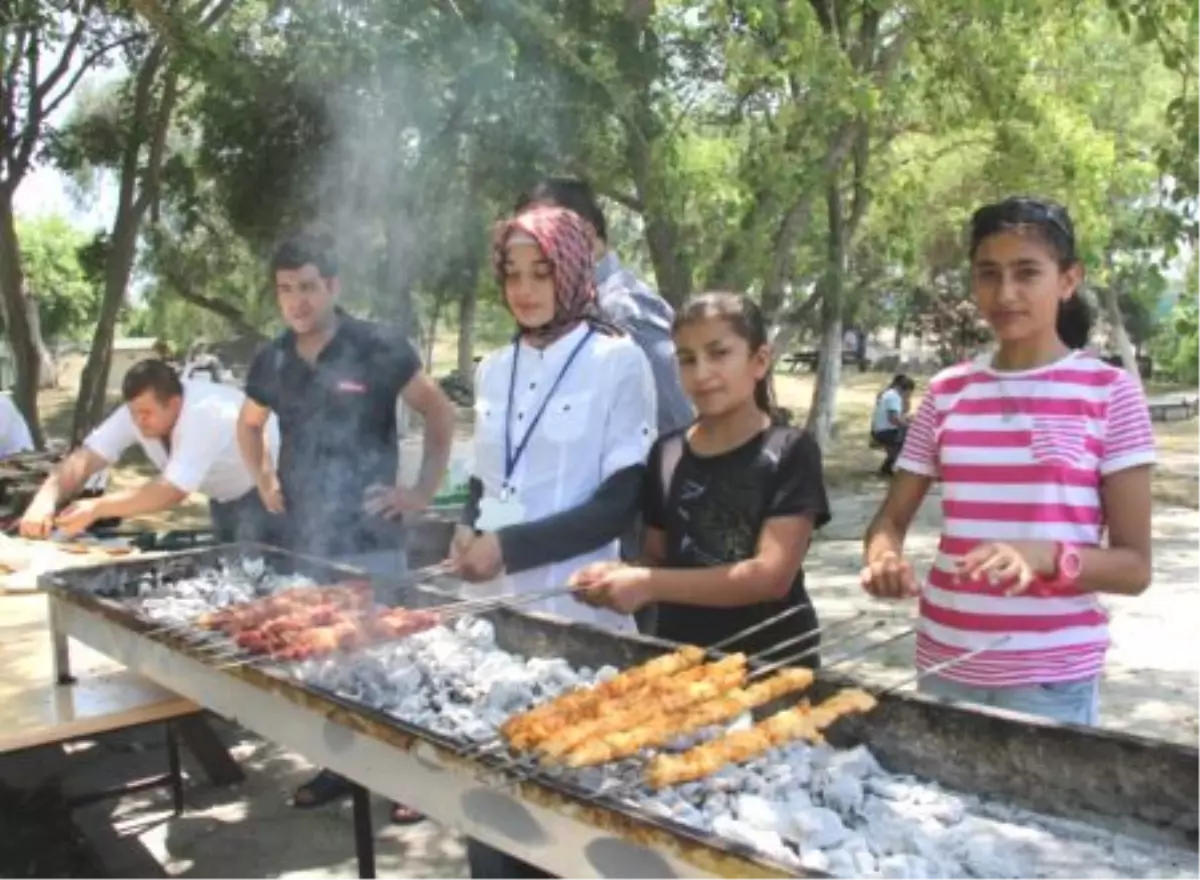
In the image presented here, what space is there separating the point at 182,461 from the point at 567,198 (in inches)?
74.9

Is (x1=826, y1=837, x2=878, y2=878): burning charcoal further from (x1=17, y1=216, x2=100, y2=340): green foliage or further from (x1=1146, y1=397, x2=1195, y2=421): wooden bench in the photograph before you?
(x1=17, y1=216, x2=100, y2=340): green foliage

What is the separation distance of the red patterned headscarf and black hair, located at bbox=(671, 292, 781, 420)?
1.11 feet

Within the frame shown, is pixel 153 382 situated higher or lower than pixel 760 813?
higher

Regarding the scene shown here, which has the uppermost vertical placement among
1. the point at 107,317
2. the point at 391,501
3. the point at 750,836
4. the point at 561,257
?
the point at 107,317

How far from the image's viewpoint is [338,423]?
4203 millimetres

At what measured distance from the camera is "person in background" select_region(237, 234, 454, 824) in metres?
4.15

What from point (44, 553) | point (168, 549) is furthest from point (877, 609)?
point (44, 553)

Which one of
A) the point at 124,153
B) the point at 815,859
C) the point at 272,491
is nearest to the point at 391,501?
the point at 272,491

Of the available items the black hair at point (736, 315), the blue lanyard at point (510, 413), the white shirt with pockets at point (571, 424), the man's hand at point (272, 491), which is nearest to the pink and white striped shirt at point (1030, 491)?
the black hair at point (736, 315)

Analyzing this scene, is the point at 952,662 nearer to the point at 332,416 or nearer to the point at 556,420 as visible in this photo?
the point at 556,420

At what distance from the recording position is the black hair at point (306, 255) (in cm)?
411

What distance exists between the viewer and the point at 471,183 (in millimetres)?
11492

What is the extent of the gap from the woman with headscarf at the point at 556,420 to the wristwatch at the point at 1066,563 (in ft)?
3.75

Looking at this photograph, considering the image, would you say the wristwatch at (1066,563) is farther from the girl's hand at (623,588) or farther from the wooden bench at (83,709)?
the wooden bench at (83,709)
